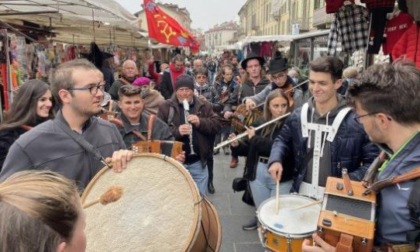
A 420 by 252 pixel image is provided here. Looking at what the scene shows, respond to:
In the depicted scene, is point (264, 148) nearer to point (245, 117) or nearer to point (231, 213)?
point (245, 117)

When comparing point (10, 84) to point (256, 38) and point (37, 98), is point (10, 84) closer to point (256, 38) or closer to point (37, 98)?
point (37, 98)

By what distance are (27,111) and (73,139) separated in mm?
1533

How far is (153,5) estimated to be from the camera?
7363mm

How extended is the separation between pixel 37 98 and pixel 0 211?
283 cm

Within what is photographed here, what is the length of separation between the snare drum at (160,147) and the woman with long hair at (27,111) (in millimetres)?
929

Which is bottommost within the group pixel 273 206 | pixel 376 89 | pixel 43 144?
pixel 273 206

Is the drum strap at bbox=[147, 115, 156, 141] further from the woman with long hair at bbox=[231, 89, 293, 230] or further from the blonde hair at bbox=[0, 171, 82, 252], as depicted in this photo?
the blonde hair at bbox=[0, 171, 82, 252]

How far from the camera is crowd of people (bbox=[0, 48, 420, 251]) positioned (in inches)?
43.2

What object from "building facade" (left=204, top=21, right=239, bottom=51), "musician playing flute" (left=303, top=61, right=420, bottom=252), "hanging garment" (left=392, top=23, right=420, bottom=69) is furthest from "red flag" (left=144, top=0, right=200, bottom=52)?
"building facade" (left=204, top=21, right=239, bottom=51)

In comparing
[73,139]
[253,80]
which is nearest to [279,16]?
[253,80]

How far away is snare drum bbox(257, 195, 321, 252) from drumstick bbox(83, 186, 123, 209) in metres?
0.99

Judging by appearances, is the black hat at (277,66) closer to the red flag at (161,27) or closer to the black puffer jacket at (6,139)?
the red flag at (161,27)

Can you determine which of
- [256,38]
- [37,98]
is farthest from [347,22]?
[256,38]

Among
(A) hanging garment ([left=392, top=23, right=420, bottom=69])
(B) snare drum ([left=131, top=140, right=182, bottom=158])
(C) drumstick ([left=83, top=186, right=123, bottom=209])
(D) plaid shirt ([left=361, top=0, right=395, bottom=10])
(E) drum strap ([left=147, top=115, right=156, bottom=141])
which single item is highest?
(D) plaid shirt ([left=361, top=0, right=395, bottom=10])
